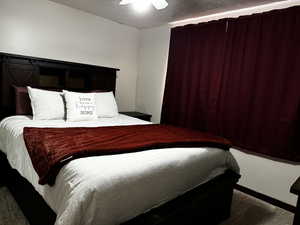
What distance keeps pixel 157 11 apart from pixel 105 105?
4.84 ft

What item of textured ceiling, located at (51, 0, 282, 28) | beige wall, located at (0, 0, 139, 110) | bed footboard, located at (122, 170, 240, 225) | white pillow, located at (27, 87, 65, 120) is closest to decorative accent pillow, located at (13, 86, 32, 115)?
white pillow, located at (27, 87, 65, 120)

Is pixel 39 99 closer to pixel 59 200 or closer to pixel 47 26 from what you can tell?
pixel 47 26

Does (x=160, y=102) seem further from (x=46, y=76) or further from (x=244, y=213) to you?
(x=244, y=213)

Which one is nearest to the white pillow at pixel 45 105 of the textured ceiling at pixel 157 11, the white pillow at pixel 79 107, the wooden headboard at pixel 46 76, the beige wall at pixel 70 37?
the white pillow at pixel 79 107

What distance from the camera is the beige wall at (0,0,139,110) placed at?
2697 mm

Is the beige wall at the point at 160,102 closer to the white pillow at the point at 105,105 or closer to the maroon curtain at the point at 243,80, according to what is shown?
the maroon curtain at the point at 243,80

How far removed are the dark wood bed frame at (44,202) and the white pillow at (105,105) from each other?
1.43ft

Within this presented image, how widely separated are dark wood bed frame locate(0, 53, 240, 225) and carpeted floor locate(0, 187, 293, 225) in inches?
3.0

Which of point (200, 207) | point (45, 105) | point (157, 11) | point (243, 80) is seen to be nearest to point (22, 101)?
point (45, 105)

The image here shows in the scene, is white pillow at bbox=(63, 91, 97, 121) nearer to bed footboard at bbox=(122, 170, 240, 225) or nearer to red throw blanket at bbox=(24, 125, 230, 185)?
red throw blanket at bbox=(24, 125, 230, 185)

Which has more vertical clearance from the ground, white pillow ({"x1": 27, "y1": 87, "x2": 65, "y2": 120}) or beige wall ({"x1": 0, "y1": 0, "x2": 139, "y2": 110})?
beige wall ({"x1": 0, "y1": 0, "x2": 139, "y2": 110})

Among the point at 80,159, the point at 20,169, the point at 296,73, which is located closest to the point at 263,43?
the point at 296,73

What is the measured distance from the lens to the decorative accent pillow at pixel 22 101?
8.20 feet

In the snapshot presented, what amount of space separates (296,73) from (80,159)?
226 cm
